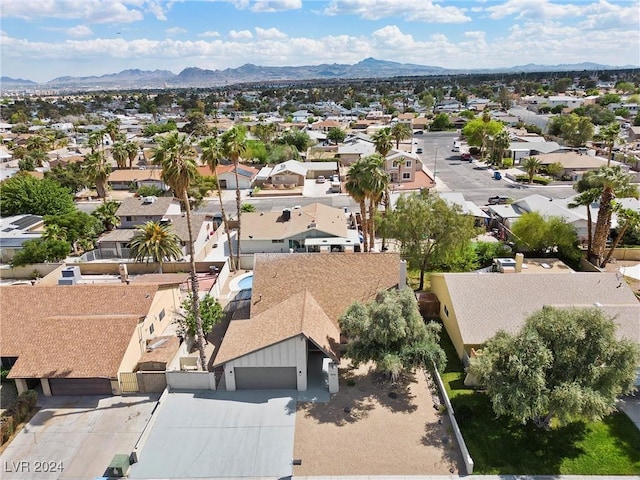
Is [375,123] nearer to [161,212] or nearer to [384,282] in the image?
[161,212]

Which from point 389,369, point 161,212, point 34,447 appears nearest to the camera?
point 34,447

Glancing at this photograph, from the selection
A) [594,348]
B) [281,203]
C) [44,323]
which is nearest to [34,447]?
[44,323]

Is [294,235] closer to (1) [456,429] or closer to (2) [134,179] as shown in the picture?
(1) [456,429]

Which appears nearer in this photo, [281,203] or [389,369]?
[389,369]

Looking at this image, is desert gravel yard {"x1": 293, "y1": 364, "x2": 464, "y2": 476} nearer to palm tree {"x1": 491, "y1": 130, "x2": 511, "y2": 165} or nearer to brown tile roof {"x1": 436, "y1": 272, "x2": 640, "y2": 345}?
brown tile roof {"x1": 436, "y1": 272, "x2": 640, "y2": 345}

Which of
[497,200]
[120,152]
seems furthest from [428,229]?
[120,152]

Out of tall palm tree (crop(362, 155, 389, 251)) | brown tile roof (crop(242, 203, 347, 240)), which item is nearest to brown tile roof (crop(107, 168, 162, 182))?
brown tile roof (crop(242, 203, 347, 240))

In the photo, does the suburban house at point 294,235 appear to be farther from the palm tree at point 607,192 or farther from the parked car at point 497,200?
the parked car at point 497,200

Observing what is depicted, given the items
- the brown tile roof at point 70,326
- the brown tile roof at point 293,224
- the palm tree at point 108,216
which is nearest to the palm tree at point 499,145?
the brown tile roof at point 293,224
